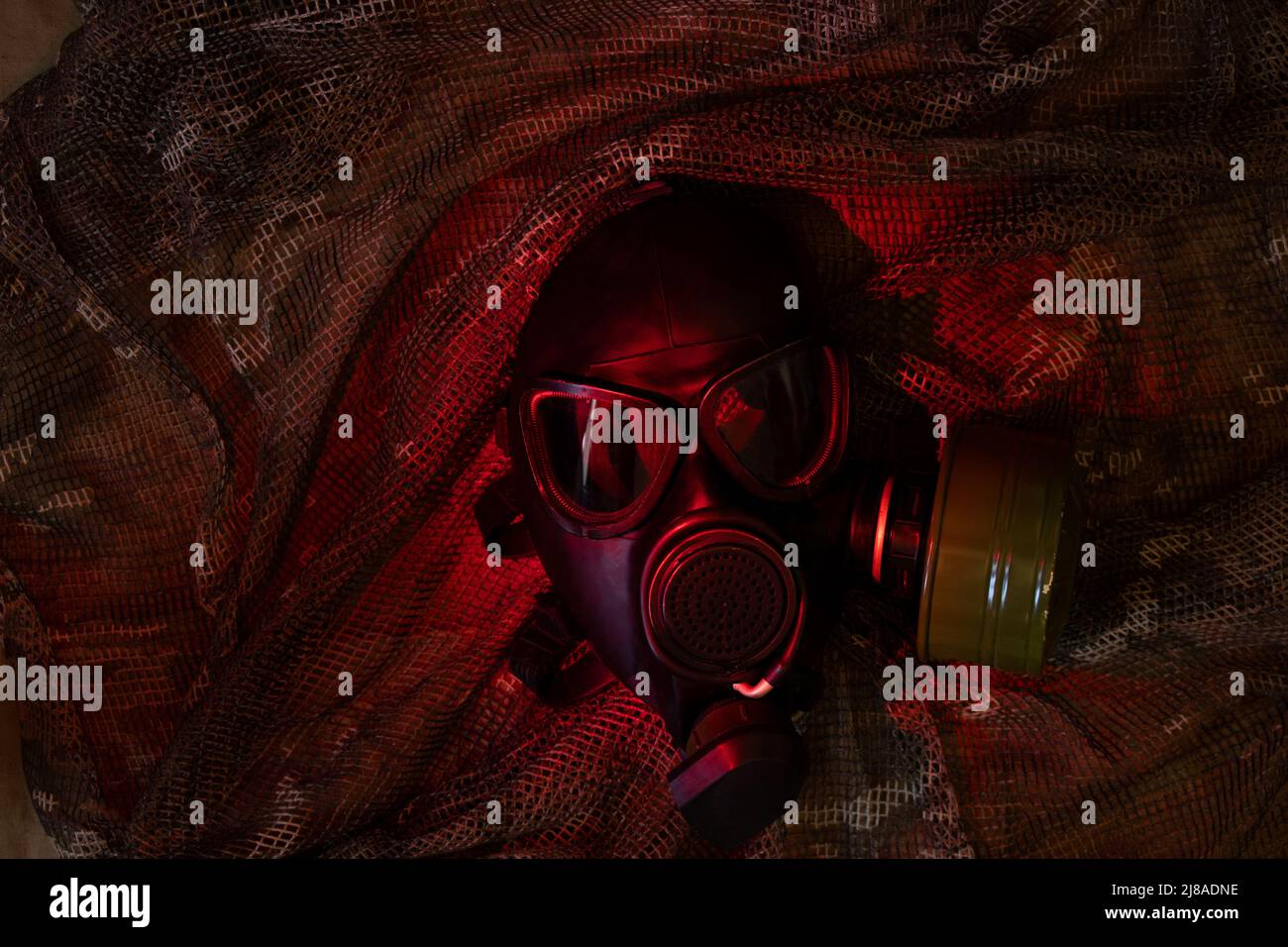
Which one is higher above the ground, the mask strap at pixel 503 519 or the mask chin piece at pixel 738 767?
the mask strap at pixel 503 519

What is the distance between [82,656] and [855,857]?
4.18 feet

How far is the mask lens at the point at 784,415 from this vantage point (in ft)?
4.55

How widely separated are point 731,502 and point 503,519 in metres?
0.40

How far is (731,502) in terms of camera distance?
4.62 ft

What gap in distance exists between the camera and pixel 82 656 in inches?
68.5

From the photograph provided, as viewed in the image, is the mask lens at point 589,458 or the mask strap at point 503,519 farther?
the mask strap at point 503,519

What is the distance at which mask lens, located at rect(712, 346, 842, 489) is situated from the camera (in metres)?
1.39

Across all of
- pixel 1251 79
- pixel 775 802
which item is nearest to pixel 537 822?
pixel 775 802

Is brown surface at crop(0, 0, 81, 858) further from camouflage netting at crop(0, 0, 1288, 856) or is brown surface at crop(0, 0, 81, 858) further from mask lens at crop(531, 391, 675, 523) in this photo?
mask lens at crop(531, 391, 675, 523)

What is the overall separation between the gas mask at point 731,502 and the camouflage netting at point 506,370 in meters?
0.15

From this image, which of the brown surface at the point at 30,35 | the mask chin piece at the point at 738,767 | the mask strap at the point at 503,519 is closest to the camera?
the mask chin piece at the point at 738,767

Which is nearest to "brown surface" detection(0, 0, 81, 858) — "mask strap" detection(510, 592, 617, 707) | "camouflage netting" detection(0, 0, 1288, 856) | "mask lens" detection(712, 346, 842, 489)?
"camouflage netting" detection(0, 0, 1288, 856)

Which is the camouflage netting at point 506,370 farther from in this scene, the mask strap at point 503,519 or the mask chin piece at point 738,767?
the mask chin piece at point 738,767

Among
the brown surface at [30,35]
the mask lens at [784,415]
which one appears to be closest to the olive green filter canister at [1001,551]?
the mask lens at [784,415]
